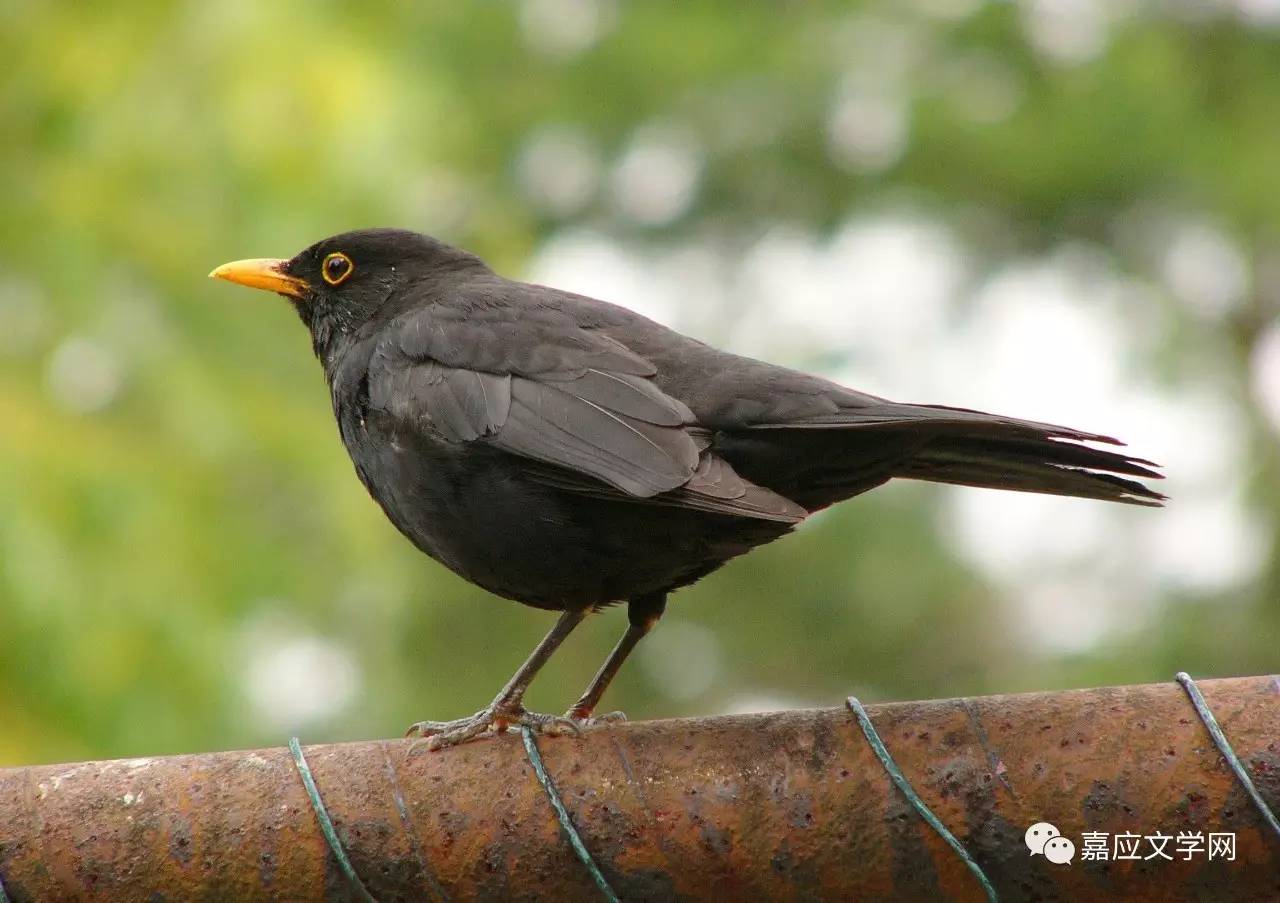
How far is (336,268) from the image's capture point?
467 cm

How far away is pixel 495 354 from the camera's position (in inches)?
148

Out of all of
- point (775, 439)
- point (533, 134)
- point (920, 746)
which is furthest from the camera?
point (533, 134)

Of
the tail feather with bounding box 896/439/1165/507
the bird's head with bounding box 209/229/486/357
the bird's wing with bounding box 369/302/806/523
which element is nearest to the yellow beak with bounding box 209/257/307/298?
the bird's head with bounding box 209/229/486/357

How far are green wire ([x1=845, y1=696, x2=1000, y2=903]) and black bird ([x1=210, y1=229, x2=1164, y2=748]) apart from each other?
59 centimetres

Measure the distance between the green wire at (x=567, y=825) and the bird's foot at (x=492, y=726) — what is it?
29 cm

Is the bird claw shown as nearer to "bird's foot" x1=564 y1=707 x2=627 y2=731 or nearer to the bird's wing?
"bird's foot" x1=564 y1=707 x2=627 y2=731

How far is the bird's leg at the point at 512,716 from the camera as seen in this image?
3346 mm

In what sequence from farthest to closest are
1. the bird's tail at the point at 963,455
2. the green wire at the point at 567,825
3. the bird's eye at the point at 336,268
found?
the bird's eye at the point at 336,268, the bird's tail at the point at 963,455, the green wire at the point at 567,825

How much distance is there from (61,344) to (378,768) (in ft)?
11.0

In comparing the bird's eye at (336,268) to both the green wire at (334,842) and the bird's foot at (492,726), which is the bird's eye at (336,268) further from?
the green wire at (334,842)

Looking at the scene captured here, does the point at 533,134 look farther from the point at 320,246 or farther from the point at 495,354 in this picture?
the point at 495,354

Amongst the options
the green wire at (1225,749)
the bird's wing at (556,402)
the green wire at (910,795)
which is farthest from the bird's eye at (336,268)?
the green wire at (1225,749)

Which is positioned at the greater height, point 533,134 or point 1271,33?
point 1271,33

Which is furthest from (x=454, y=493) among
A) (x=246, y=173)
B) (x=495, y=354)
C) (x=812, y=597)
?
(x=812, y=597)
